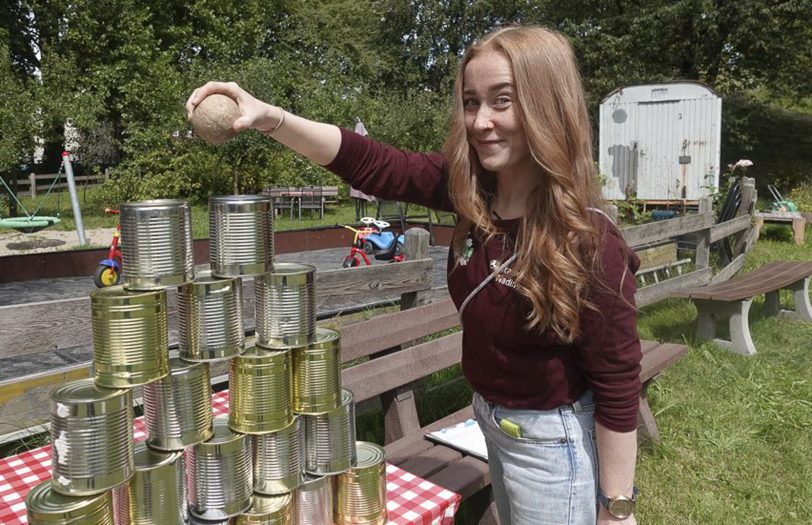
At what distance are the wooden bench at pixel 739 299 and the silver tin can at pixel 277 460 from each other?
4844 mm

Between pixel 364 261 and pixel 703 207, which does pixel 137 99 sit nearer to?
pixel 364 261

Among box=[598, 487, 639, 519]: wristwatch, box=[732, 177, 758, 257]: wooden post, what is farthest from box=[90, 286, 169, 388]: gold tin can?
box=[732, 177, 758, 257]: wooden post

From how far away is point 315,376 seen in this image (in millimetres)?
1881

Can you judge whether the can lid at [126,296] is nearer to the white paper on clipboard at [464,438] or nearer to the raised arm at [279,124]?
the raised arm at [279,124]

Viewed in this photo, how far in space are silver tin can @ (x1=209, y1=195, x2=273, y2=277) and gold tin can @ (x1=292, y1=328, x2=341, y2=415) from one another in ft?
0.91

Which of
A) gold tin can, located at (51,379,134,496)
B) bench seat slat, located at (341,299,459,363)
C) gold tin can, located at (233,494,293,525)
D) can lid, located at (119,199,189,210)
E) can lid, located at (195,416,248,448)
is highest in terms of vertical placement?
can lid, located at (119,199,189,210)

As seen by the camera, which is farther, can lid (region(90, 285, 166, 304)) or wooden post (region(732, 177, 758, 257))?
wooden post (region(732, 177, 758, 257))

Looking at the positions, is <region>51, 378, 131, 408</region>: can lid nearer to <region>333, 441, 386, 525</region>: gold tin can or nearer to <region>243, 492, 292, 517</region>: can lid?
<region>243, 492, 292, 517</region>: can lid

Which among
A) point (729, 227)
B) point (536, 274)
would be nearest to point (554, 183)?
point (536, 274)

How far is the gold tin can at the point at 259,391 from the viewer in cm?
175

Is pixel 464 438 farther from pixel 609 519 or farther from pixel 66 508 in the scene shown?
pixel 66 508

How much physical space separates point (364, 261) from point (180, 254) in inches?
299

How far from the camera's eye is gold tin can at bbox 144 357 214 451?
1674mm

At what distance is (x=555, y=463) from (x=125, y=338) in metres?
1.15
